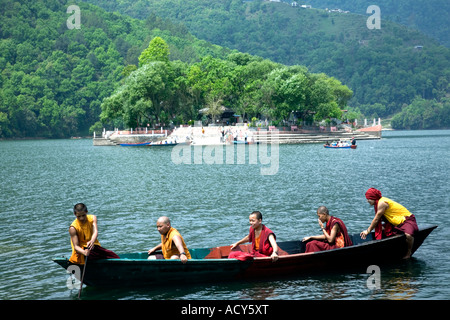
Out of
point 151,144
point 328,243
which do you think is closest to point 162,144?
point 151,144

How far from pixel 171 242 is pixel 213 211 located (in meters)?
13.0

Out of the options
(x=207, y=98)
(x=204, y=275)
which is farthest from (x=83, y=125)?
(x=204, y=275)

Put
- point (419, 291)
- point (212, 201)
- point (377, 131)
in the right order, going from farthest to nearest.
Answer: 1. point (377, 131)
2. point (212, 201)
3. point (419, 291)

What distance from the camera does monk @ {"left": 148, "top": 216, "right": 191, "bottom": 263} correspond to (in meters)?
15.0

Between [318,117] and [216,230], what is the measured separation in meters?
86.8

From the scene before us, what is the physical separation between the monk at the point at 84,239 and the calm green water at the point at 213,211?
122 centimetres

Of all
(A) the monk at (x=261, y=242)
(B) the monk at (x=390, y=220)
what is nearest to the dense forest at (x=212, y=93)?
(B) the monk at (x=390, y=220)

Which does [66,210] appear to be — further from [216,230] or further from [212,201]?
[216,230]

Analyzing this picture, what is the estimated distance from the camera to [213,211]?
93.1 ft

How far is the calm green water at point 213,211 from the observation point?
1555 cm

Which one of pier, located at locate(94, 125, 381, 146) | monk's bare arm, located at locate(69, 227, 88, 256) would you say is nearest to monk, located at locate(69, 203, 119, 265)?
monk's bare arm, located at locate(69, 227, 88, 256)

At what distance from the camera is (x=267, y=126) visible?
10875 centimetres

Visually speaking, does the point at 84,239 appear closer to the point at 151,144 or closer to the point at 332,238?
the point at 332,238

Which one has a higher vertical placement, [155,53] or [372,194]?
[155,53]
